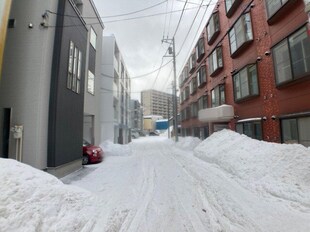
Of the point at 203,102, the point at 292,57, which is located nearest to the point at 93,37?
the point at 203,102

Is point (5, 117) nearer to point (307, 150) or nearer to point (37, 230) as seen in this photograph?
point (37, 230)

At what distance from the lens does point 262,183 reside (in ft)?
18.0

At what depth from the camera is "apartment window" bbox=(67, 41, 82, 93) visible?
9102 mm

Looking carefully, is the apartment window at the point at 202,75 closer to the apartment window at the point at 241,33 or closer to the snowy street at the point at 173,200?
the apartment window at the point at 241,33

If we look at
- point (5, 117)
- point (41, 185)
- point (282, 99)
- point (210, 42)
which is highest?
point (210, 42)

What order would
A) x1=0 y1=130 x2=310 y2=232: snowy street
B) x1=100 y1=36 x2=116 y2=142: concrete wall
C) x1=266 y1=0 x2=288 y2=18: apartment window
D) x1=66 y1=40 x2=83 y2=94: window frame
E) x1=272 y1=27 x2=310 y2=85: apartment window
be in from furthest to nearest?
x1=100 y1=36 x2=116 y2=142: concrete wall
x1=66 y1=40 x2=83 y2=94: window frame
x1=266 y1=0 x2=288 y2=18: apartment window
x1=272 y1=27 x2=310 y2=85: apartment window
x1=0 y1=130 x2=310 y2=232: snowy street

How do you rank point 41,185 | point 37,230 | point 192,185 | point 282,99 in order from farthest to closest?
point 282,99 → point 192,185 → point 41,185 → point 37,230

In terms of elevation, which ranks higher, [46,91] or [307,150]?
[46,91]

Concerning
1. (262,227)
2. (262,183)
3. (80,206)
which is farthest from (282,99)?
(80,206)

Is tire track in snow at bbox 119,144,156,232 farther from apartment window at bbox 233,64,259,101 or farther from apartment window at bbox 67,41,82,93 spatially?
apartment window at bbox 233,64,259,101

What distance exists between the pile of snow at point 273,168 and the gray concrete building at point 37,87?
6661mm

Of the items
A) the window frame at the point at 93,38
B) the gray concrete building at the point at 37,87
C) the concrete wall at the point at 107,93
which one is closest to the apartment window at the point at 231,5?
the gray concrete building at the point at 37,87

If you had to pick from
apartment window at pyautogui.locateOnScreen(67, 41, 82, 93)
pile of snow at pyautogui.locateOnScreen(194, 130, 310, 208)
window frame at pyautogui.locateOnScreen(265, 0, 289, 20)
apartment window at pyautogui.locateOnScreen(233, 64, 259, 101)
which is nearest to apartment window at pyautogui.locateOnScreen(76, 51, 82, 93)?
apartment window at pyautogui.locateOnScreen(67, 41, 82, 93)

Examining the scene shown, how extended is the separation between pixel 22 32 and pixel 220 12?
42.8ft
